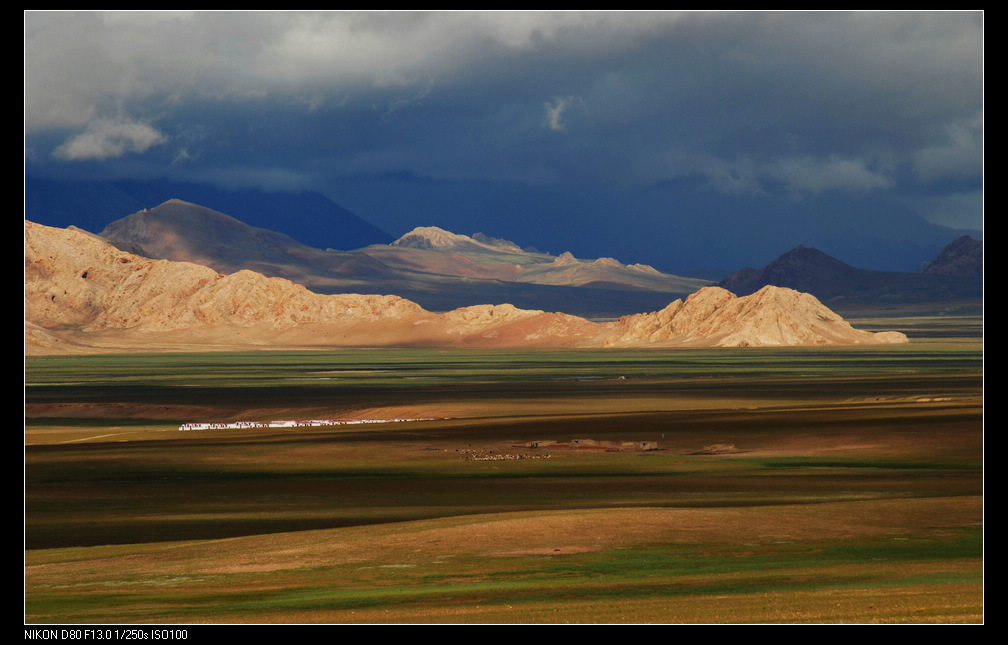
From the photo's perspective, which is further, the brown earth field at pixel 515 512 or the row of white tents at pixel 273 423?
the row of white tents at pixel 273 423

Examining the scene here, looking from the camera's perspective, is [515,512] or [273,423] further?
[273,423]

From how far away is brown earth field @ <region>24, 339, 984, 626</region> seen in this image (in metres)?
20.3

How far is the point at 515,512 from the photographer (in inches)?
1278

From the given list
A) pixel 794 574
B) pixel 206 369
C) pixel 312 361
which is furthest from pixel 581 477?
pixel 312 361

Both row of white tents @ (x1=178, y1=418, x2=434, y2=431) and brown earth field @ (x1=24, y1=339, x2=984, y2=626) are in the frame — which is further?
row of white tents @ (x1=178, y1=418, x2=434, y2=431)

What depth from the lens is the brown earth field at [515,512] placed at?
2034 cm

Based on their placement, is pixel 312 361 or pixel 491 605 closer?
pixel 491 605

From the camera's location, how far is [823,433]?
5416 cm

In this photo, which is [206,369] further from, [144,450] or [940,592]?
[940,592]

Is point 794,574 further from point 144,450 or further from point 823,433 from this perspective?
point 144,450
